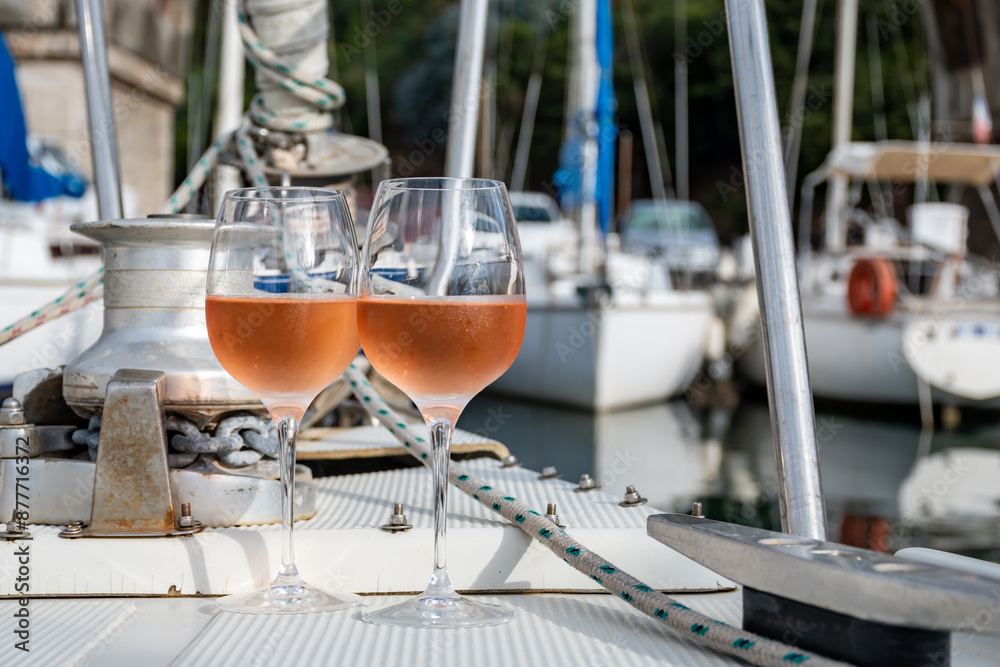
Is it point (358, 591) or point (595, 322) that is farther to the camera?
point (595, 322)

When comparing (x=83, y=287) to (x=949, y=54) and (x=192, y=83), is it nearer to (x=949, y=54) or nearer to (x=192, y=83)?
(x=949, y=54)

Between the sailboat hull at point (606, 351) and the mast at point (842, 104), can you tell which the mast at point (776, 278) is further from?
the mast at point (842, 104)

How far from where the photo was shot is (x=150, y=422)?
1.06m

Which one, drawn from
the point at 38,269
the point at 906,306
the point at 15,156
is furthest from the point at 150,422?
the point at 906,306

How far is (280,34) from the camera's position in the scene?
163cm

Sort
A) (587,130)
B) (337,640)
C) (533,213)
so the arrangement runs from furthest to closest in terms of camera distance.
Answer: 1. (533,213)
2. (587,130)
3. (337,640)

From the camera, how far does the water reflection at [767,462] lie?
176 inches

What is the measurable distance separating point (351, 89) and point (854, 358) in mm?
23305

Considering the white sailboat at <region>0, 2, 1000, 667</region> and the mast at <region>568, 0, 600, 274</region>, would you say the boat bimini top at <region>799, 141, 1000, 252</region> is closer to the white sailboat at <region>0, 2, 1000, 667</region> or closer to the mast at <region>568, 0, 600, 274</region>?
the mast at <region>568, 0, 600, 274</region>

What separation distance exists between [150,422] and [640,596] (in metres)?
0.56

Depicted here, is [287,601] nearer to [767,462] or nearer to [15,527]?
[15,527]

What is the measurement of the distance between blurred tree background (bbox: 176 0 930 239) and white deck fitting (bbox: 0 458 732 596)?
2209cm

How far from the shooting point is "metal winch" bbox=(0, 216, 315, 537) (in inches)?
41.7

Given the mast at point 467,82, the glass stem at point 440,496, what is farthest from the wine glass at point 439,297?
the mast at point 467,82
